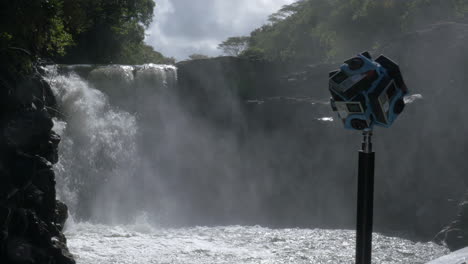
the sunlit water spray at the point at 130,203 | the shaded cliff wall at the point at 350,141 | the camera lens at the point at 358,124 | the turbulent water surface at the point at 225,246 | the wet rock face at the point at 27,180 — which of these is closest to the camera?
the camera lens at the point at 358,124

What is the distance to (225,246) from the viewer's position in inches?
467

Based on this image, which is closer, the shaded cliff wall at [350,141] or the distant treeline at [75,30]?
the distant treeline at [75,30]

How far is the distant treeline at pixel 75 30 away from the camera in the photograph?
9352 mm

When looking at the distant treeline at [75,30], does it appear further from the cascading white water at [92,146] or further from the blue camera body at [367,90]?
the blue camera body at [367,90]

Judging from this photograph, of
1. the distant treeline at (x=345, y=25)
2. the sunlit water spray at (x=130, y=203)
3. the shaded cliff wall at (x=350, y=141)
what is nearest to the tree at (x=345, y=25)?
the distant treeline at (x=345, y=25)

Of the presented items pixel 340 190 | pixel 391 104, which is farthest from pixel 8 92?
pixel 340 190

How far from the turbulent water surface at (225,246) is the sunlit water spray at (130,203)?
0.02 m

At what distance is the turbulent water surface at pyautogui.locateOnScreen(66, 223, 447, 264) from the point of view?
10609mm

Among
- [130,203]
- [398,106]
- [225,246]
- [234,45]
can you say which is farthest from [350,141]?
[234,45]

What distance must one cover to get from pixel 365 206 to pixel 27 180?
25.3ft

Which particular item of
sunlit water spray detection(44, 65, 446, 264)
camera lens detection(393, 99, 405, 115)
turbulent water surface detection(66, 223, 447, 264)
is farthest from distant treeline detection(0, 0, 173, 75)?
camera lens detection(393, 99, 405, 115)

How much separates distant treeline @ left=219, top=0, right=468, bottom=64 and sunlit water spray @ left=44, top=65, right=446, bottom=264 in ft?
28.6

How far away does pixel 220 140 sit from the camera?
1909cm

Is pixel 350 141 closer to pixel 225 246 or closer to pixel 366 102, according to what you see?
pixel 225 246
